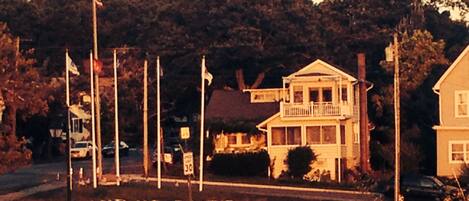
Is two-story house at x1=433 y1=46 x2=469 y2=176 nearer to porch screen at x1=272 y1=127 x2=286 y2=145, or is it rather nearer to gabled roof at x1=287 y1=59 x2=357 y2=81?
gabled roof at x1=287 y1=59 x2=357 y2=81

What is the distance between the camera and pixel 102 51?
97875mm

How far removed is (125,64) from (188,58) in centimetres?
707

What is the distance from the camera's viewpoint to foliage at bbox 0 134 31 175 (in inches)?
2052

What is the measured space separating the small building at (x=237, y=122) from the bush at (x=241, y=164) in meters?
1.66

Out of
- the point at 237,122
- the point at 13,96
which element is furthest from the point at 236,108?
the point at 13,96

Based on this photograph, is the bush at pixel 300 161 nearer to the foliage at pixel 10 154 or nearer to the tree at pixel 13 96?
the tree at pixel 13 96

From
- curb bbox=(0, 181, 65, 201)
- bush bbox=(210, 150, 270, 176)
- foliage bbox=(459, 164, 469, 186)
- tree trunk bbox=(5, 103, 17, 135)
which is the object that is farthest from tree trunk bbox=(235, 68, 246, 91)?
tree trunk bbox=(5, 103, 17, 135)

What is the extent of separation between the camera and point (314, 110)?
68.9 meters

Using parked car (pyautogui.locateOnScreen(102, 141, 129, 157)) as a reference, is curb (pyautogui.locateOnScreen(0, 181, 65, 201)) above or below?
below

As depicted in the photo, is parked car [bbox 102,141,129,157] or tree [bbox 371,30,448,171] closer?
tree [bbox 371,30,448,171]

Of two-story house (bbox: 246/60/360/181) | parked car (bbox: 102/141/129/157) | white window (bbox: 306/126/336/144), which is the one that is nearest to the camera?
two-story house (bbox: 246/60/360/181)

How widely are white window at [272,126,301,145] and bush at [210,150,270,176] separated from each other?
222cm

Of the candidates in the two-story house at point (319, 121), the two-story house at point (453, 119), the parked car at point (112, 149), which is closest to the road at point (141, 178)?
the parked car at point (112, 149)

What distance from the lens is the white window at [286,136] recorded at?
69.0 metres
